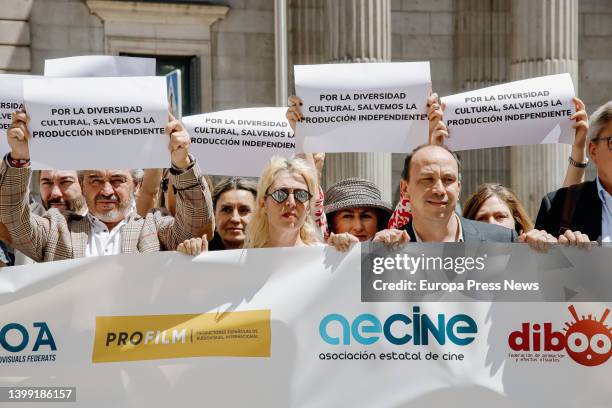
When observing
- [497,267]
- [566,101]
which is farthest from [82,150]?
[566,101]

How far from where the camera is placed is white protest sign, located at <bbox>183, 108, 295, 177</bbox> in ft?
25.3

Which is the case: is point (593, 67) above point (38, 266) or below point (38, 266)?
above

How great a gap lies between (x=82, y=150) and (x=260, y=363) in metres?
1.57

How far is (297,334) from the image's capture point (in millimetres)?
6027

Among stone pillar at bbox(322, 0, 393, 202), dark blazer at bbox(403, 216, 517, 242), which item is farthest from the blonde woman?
stone pillar at bbox(322, 0, 393, 202)

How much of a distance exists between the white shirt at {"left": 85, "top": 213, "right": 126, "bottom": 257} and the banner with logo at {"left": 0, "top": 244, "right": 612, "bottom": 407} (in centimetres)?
62

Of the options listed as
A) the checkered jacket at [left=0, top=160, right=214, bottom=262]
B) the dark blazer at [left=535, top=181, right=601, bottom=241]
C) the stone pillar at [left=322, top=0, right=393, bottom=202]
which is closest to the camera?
Result: the checkered jacket at [left=0, top=160, right=214, bottom=262]

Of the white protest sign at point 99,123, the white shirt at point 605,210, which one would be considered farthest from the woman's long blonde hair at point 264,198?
the white shirt at point 605,210

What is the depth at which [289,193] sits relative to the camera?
6246 millimetres

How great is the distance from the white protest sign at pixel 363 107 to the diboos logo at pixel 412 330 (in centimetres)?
140

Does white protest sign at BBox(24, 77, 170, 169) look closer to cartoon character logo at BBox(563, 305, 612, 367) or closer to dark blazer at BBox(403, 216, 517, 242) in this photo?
dark blazer at BBox(403, 216, 517, 242)

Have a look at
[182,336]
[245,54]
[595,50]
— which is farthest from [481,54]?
[182,336]

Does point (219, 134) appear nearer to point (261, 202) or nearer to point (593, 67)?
point (261, 202)

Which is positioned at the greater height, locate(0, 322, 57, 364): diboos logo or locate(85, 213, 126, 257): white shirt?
locate(85, 213, 126, 257): white shirt
